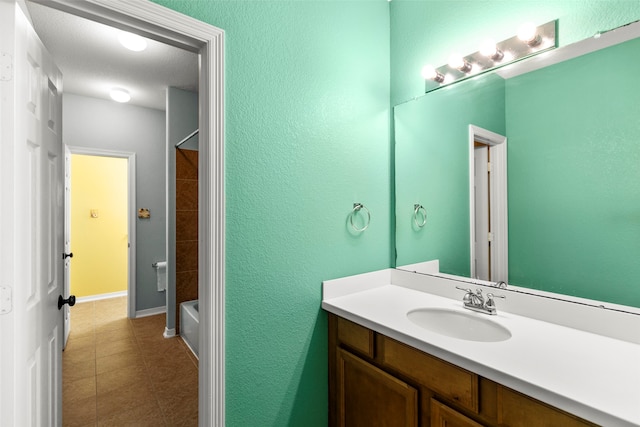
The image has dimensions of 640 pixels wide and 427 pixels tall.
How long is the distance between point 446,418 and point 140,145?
4.22 meters

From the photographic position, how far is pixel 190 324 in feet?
9.72

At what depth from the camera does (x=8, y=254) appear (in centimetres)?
89

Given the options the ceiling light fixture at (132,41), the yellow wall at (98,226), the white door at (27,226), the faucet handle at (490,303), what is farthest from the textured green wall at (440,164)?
the yellow wall at (98,226)

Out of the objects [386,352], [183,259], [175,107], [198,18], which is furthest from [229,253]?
[175,107]

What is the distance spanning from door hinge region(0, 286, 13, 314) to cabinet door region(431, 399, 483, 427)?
1365mm

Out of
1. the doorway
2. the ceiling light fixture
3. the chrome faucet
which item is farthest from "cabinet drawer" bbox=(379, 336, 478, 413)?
the doorway

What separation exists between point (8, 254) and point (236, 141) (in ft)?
2.61

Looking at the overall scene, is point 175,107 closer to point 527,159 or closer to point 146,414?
point 146,414

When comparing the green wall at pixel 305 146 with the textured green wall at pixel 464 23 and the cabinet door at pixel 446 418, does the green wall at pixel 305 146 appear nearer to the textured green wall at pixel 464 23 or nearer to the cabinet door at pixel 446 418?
the textured green wall at pixel 464 23

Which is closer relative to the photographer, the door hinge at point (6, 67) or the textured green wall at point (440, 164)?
the door hinge at point (6, 67)

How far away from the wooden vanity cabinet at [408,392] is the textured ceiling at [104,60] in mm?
2630

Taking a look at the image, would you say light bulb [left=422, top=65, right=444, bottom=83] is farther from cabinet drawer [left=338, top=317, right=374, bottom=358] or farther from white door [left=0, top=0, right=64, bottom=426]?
white door [left=0, top=0, right=64, bottom=426]

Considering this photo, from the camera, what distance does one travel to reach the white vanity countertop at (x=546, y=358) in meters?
0.76

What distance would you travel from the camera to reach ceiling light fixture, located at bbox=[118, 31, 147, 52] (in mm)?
2324
